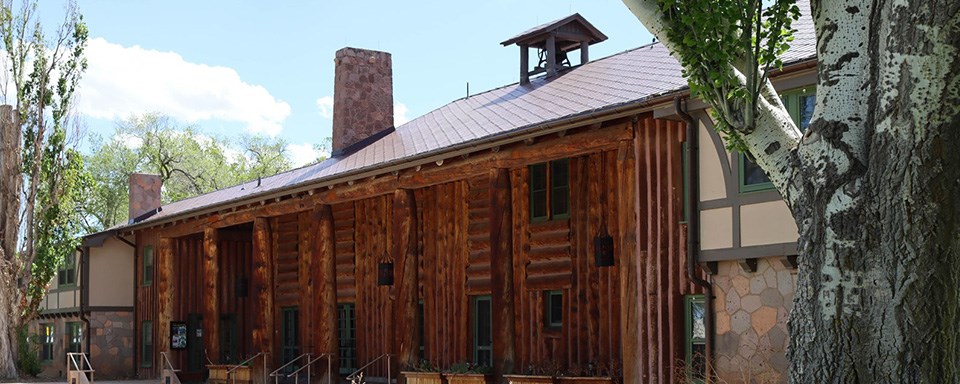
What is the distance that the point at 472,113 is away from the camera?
23391 millimetres

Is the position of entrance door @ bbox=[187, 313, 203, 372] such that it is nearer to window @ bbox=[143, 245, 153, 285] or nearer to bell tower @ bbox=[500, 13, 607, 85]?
window @ bbox=[143, 245, 153, 285]

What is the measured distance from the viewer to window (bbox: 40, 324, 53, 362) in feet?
120

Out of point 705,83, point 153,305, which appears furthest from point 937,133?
point 153,305

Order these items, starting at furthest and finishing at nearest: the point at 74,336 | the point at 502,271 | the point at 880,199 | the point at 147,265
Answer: the point at 74,336
the point at 147,265
the point at 502,271
the point at 880,199

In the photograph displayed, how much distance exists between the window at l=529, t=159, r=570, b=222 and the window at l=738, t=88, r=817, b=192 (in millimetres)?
5227

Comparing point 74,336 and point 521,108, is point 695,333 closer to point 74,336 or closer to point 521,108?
point 521,108

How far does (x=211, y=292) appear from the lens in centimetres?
2680

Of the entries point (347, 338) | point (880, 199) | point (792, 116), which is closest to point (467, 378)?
point (347, 338)

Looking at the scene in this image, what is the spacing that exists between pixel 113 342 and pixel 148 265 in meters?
2.36

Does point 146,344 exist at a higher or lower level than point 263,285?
lower

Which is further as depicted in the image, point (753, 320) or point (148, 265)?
point (148, 265)

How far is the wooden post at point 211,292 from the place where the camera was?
1040 inches

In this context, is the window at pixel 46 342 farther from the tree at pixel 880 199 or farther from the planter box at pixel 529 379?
the tree at pixel 880 199

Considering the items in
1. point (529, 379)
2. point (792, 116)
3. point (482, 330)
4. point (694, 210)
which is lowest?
point (529, 379)
